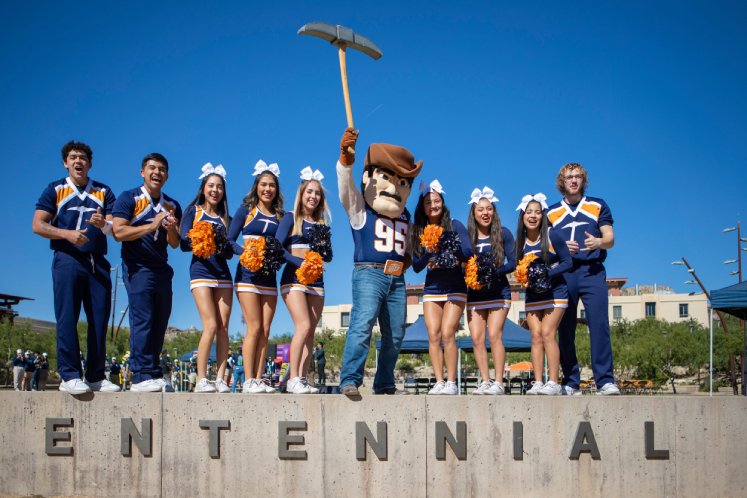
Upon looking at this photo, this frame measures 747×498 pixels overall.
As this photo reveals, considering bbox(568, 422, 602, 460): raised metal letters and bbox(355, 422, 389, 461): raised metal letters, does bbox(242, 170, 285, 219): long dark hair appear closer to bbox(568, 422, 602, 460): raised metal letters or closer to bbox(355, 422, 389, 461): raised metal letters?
bbox(355, 422, 389, 461): raised metal letters

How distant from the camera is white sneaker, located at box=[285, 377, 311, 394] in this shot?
7598mm

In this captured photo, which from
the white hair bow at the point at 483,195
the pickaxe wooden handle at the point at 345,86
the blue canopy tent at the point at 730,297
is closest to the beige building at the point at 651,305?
the blue canopy tent at the point at 730,297

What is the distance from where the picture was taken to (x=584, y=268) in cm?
820

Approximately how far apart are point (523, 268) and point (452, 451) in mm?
2312

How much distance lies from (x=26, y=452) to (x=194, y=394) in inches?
74.7

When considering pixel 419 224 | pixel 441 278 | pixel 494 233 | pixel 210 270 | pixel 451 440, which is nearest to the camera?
pixel 451 440

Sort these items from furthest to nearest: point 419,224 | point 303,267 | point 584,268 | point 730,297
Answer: point 730,297 < point 419,224 < point 584,268 < point 303,267

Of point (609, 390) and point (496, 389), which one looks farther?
point (496, 389)

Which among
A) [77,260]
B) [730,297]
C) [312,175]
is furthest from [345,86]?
[730,297]

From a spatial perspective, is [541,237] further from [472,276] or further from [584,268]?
[472,276]

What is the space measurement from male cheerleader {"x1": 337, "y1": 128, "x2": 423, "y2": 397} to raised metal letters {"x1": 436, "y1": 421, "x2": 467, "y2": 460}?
94cm

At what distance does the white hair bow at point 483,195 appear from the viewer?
861cm

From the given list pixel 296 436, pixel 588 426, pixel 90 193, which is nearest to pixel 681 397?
pixel 588 426

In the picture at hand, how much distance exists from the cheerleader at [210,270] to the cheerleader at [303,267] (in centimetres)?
66
